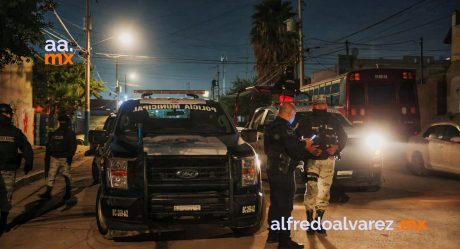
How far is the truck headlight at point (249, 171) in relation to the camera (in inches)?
236

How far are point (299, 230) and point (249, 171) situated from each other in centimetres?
144

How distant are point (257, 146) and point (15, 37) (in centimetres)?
603

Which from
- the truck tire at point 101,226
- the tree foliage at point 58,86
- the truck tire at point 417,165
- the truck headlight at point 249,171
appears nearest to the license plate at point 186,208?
the truck headlight at point 249,171

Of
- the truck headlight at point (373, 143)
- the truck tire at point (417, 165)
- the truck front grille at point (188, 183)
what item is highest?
the truck headlight at point (373, 143)

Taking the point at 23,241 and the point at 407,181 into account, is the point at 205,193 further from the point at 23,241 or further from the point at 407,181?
the point at 407,181

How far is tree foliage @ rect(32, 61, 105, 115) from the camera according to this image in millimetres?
30672

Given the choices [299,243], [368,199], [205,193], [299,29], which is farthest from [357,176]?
[299,29]

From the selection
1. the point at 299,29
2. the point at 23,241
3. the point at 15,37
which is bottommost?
the point at 23,241

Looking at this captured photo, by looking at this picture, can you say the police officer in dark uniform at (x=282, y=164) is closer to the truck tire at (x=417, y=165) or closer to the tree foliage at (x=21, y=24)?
the tree foliage at (x=21, y=24)

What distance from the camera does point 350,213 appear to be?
801cm

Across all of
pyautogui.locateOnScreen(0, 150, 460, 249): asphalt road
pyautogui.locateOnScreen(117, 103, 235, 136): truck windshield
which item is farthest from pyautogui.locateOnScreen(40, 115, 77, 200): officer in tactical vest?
pyautogui.locateOnScreen(117, 103, 235, 136): truck windshield

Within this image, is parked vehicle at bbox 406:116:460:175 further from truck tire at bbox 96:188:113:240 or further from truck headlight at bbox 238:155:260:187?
truck tire at bbox 96:188:113:240

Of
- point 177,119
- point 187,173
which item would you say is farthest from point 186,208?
point 177,119

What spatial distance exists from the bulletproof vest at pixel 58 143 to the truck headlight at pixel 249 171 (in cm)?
472
